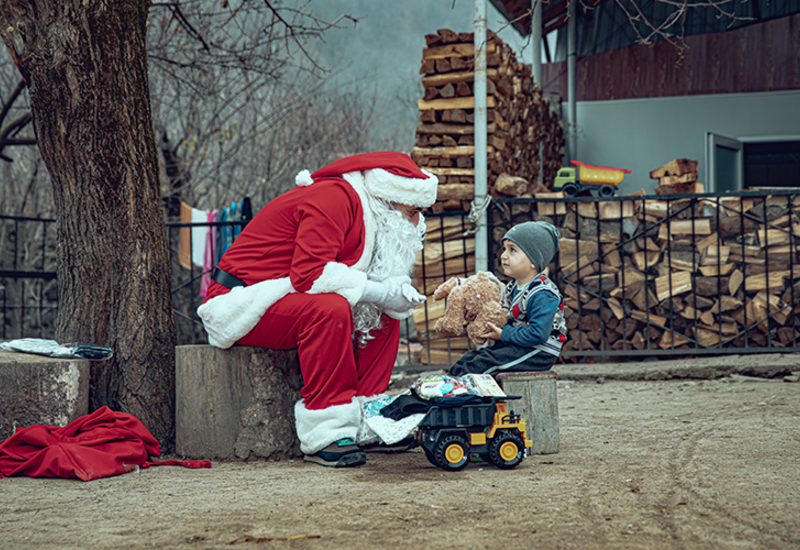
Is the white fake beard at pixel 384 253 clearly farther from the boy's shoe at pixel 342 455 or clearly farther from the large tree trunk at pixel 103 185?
the large tree trunk at pixel 103 185

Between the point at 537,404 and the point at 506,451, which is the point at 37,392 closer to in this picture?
the point at 506,451

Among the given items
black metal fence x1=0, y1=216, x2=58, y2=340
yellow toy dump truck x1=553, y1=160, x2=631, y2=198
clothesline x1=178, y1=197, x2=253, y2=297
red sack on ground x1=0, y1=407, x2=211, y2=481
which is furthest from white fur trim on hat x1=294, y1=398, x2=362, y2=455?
black metal fence x1=0, y1=216, x2=58, y2=340

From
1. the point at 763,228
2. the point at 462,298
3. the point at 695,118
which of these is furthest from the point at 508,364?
the point at 695,118

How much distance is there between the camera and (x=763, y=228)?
20.6 feet

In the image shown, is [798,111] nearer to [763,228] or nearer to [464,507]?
[763,228]

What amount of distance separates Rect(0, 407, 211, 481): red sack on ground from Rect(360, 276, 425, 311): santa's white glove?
3.57 ft

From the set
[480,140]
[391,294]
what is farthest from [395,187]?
[480,140]

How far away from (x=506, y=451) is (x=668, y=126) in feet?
29.4

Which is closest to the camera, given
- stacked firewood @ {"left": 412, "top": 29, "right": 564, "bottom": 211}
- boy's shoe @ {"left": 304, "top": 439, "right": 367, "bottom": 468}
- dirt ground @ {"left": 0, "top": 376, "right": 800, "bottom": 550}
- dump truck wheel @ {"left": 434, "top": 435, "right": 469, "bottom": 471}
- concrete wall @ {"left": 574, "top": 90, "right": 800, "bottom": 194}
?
dirt ground @ {"left": 0, "top": 376, "right": 800, "bottom": 550}

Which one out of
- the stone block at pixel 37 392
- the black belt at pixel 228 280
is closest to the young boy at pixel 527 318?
the black belt at pixel 228 280

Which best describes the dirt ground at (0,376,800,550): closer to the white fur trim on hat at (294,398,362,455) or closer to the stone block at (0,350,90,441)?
the white fur trim on hat at (294,398,362,455)

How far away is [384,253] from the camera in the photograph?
3.59m

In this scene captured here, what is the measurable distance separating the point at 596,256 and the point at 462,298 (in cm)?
329

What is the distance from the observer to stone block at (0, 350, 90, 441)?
11.1 ft
